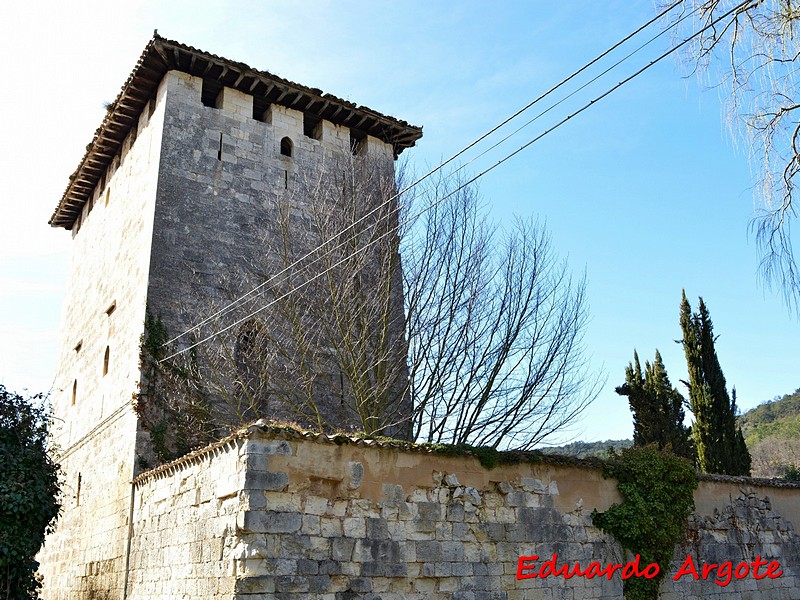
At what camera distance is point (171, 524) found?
9391 millimetres

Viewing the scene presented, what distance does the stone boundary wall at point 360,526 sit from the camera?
7562mm

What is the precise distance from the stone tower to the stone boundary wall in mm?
2804

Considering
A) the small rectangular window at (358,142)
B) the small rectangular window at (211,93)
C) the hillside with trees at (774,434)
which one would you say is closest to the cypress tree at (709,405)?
the small rectangular window at (358,142)

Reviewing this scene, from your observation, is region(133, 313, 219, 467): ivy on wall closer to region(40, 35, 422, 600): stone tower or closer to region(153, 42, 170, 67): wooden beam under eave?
region(40, 35, 422, 600): stone tower

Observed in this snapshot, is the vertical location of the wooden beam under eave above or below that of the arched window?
above

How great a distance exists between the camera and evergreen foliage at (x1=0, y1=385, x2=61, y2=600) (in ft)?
35.1

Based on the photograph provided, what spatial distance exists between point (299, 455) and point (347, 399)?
5.18 metres

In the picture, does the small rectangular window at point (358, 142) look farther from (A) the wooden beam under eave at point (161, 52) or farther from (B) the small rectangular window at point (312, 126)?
(A) the wooden beam under eave at point (161, 52)

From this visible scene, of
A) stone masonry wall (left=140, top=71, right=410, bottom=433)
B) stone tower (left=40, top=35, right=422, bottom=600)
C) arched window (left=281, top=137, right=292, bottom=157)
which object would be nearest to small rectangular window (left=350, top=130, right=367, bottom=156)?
stone tower (left=40, top=35, right=422, bottom=600)

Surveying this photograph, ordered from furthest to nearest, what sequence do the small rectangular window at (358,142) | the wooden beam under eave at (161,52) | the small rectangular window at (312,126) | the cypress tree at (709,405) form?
the cypress tree at (709,405), the small rectangular window at (358,142), the small rectangular window at (312,126), the wooden beam under eave at (161,52)

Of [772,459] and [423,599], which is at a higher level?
[772,459]

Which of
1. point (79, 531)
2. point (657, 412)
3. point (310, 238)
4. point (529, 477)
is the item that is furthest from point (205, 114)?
point (657, 412)

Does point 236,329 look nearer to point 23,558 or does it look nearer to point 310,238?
point 310,238

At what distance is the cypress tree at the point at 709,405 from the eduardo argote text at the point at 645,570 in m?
5.87
